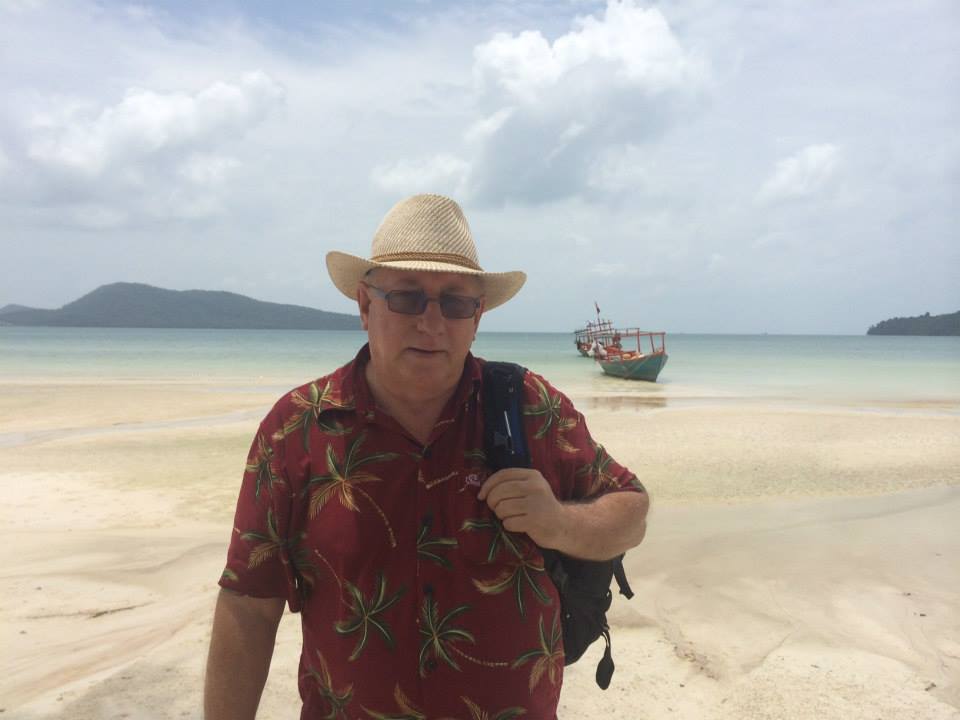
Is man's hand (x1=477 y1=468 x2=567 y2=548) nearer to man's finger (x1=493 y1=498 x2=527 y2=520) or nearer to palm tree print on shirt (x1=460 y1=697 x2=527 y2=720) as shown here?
man's finger (x1=493 y1=498 x2=527 y2=520)

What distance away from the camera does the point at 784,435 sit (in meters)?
13.6

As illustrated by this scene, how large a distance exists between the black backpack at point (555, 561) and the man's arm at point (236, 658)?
0.68 meters

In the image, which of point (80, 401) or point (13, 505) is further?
point (80, 401)

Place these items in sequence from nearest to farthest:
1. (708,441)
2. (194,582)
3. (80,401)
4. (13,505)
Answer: (194,582) < (13,505) < (708,441) < (80,401)

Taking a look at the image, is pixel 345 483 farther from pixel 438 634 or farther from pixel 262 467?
pixel 438 634

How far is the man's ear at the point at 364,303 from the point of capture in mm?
2018

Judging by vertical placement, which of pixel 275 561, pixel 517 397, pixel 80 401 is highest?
pixel 517 397

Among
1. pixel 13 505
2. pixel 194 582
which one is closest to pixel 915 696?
pixel 194 582

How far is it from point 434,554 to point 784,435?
13.2 meters

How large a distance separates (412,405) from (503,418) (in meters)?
0.25

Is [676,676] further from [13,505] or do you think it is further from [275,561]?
[13,505]

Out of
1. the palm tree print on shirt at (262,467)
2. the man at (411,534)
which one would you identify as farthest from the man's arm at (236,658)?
the palm tree print on shirt at (262,467)

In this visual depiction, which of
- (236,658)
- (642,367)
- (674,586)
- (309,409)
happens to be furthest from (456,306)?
(642,367)

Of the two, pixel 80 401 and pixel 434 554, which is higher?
pixel 434 554
